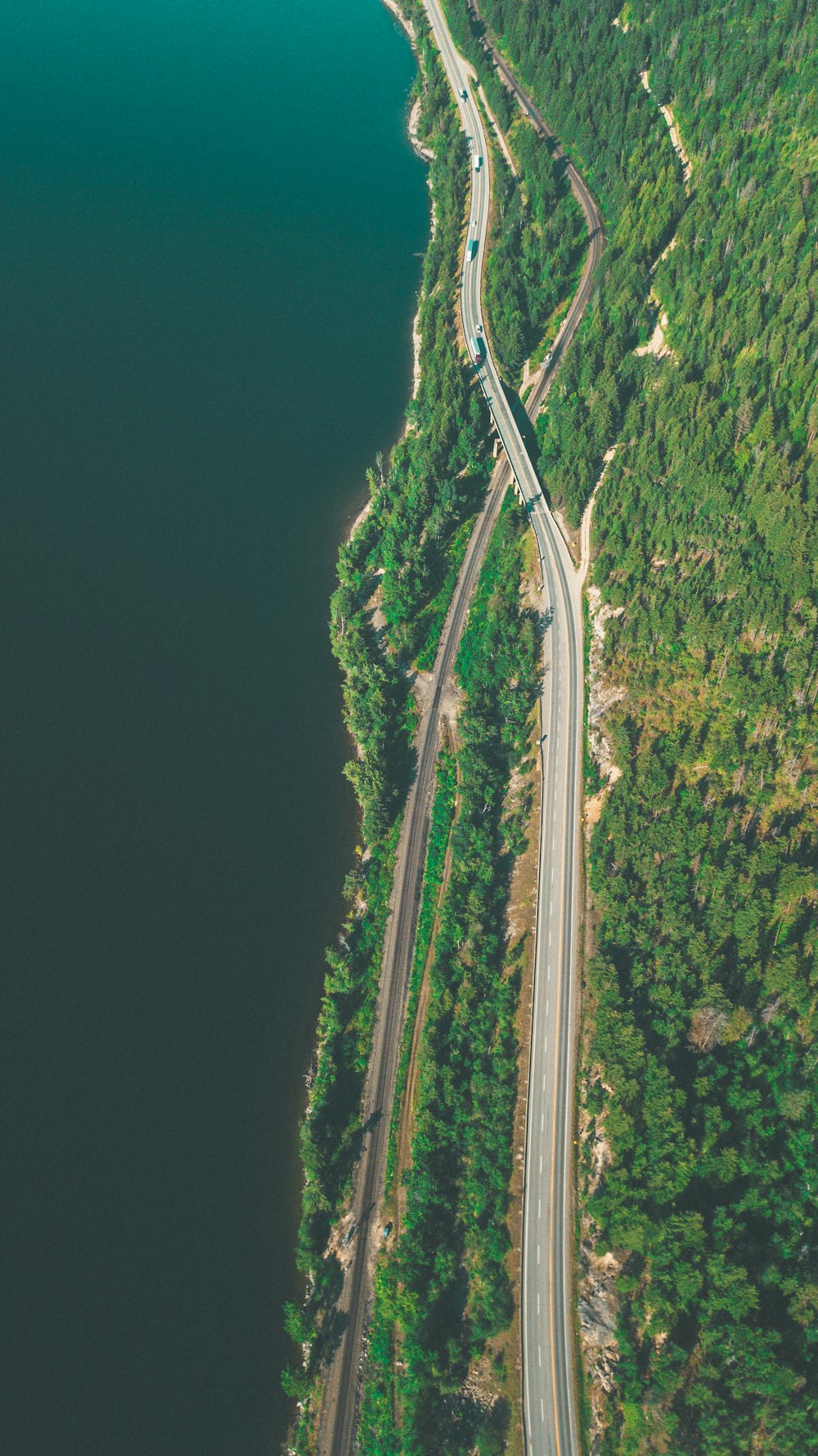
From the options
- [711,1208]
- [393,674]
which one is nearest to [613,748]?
[393,674]

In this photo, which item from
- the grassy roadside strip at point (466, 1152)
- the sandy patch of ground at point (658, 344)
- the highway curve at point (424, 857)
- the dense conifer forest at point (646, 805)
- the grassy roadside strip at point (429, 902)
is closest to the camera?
the dense conifer forest at point (646, 805)

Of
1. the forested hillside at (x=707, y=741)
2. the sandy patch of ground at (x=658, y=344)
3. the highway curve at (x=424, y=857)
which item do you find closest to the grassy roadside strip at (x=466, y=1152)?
the highway curve at (x=424, y=857)

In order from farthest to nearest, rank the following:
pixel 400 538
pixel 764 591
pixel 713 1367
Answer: pixel 400 538 → pixel 764 591 → pixel 713 1367

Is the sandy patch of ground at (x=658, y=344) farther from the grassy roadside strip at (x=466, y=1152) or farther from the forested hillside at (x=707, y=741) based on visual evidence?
the grassy roadside strip at (x=466, y=1152)

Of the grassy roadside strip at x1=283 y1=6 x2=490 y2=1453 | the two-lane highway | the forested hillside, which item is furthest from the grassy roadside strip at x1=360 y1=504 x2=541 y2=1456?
the forested hillside

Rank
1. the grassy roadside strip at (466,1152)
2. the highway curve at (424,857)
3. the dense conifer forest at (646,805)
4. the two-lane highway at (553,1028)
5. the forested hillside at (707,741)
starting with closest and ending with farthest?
the forested hillside at (707,741), the dense conifer forest at (646,805), the two-lane highway at (553,1028), the grassy roadside strip at (466,1152), the highway curve at (424,857)

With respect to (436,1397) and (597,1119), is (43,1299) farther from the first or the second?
(597,1119)

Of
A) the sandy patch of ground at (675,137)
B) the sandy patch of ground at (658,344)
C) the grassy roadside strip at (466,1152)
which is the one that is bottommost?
the grassy roadside strip at (466,1152)

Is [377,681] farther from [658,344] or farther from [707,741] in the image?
[658,344]
